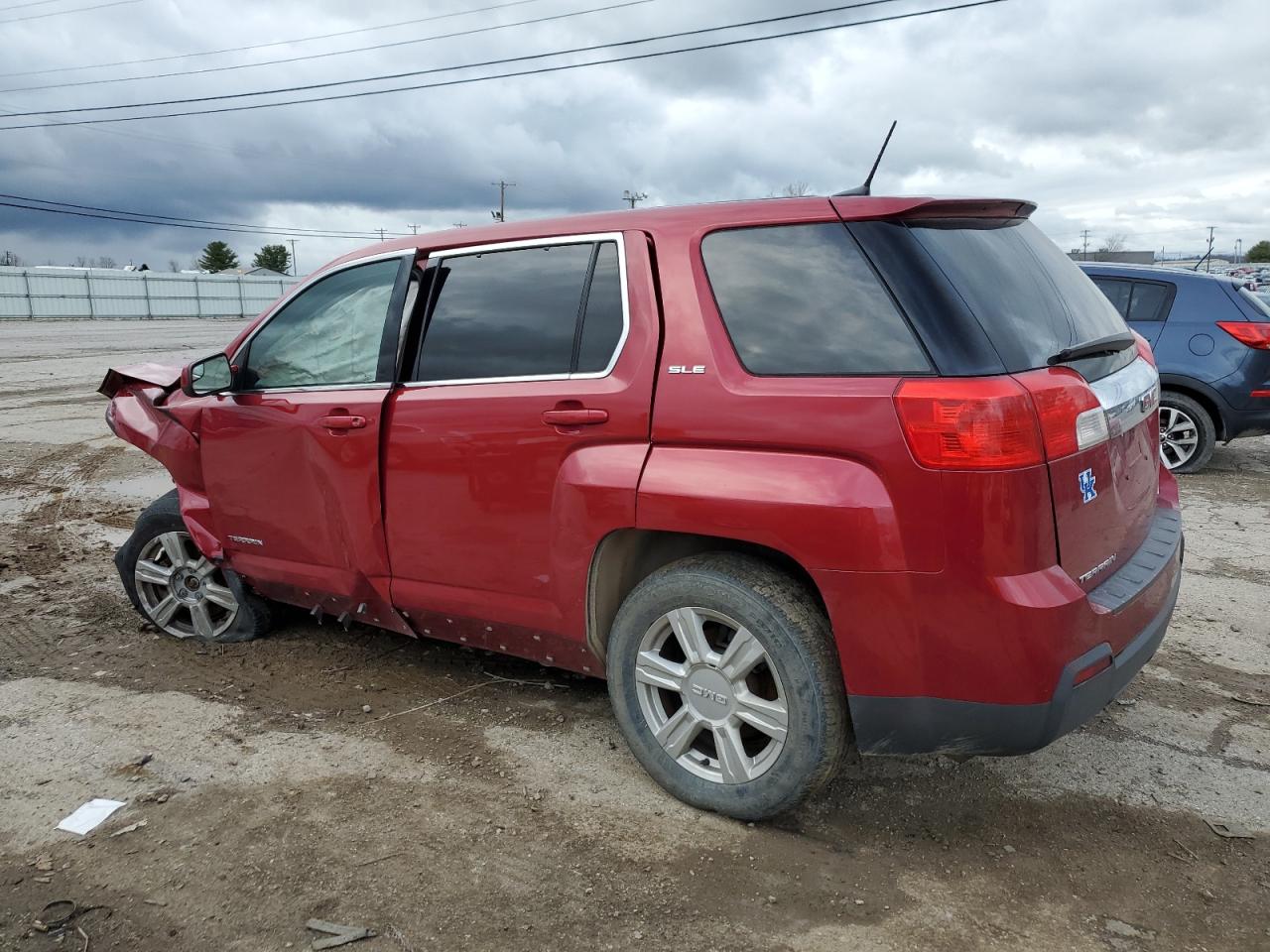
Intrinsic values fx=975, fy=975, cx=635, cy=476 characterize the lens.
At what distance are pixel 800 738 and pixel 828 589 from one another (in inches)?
18.1

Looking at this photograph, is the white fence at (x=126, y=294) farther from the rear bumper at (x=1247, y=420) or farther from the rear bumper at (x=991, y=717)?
the rear bumper at (x=991, y=717)

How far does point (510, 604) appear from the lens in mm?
3404

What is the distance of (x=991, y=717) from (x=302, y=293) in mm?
3120

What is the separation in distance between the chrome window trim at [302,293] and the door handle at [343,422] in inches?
5.3

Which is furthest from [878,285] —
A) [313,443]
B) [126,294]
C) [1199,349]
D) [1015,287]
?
[126,294]

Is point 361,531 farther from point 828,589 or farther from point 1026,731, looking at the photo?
point 1026,731

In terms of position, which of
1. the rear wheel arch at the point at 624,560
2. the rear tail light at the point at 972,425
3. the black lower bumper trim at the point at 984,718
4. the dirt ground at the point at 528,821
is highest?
the rear tail light at the point at 972,425

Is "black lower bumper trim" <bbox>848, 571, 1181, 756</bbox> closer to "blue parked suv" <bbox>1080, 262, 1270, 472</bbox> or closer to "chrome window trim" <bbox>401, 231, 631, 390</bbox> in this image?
"chrome window trim" <bbox>401, 231, 631, 390</bbox>

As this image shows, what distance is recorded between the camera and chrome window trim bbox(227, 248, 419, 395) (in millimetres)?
3737

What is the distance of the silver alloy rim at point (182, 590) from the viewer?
4.55 metres

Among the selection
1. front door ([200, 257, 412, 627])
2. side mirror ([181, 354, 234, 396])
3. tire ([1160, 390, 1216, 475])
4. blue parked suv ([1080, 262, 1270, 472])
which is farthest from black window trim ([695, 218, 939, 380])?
tire ([1160, 390, 1216, 475])

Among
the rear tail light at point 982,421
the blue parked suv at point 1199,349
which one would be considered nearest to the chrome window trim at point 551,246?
the rear tail light at point 982,421

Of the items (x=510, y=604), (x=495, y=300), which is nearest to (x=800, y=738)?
(x=510, y=604)

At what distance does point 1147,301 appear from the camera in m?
8.31
